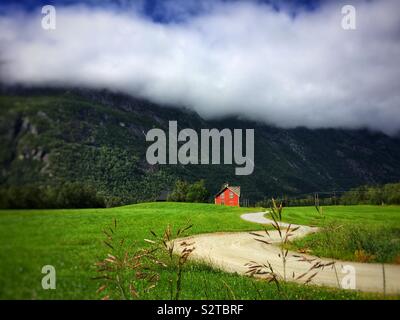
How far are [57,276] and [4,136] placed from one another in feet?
12.3

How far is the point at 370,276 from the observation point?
52.4 feet

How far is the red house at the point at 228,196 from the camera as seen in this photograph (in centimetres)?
12138

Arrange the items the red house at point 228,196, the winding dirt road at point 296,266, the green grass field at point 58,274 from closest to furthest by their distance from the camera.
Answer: the green grass field at point 58,274 → the winding dirt road at point 296,266 → the red house at point 228,196

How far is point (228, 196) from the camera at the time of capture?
123000 mm

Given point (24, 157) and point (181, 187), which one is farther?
point (181, 187)

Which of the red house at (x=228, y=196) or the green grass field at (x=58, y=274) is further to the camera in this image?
the red house at (x=228, y=196)

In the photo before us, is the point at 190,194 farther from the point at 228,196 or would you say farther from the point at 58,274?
the point at 58,274

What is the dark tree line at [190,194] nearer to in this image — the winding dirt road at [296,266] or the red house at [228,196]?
the red house at [228,196]

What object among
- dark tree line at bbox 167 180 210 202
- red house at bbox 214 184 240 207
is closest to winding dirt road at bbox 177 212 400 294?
red house at bbox 214 184 240 207

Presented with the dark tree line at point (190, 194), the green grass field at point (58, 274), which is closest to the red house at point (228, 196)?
the dark tree line at point (190, 194)

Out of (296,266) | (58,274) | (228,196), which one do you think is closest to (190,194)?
(228,196)

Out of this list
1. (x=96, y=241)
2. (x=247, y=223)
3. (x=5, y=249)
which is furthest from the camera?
(x=247, y=223)
